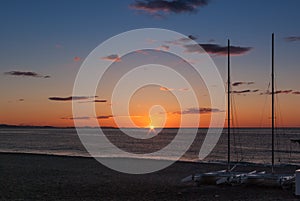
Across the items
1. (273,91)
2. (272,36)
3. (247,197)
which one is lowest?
(247,197)

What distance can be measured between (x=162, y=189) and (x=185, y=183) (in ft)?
9.68

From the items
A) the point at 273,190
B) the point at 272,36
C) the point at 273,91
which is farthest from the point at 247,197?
the point at 272,36

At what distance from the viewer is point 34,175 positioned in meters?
30.1

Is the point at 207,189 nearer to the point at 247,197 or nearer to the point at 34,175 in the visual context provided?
the point at 247,197

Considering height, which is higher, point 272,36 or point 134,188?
point 272,36

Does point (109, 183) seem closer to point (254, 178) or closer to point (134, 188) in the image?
point (134, 188)

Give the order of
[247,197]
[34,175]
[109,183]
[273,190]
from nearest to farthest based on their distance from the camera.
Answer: [247,197] → [273,190] → [109,183] → [34,175]

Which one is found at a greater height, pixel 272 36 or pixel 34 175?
pixel 272 36

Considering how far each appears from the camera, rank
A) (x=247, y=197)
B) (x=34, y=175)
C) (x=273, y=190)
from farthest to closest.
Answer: (x=34, y=175), (x=273, y=190), (x=247, y=197)

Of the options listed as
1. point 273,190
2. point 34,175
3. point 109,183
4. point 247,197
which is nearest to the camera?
point 247,197

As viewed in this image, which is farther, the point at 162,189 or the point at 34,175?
the point at 34,175

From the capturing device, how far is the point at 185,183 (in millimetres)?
26828

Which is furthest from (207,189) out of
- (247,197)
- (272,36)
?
(272,36)

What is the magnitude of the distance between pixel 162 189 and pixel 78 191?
176 inches
